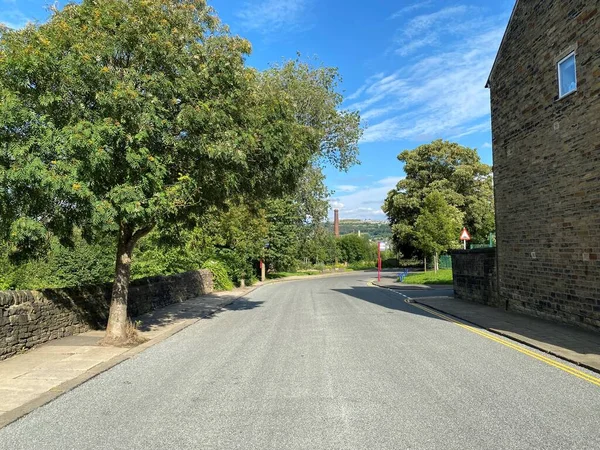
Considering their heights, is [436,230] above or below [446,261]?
above

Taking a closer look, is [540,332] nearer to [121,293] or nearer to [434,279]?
[121,293]

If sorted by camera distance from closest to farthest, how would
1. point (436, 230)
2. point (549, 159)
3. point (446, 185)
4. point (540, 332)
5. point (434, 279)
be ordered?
point (540, 332), point (549, 159), point (434, 279), point (436, 230), point (446, 185)

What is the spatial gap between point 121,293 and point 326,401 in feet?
21.6

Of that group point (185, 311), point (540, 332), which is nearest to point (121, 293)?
point (185, 311)

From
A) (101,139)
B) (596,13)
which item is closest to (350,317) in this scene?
(101,139)

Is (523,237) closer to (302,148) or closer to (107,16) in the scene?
(302,148)

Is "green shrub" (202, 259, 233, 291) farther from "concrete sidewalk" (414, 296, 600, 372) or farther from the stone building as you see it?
the stone building

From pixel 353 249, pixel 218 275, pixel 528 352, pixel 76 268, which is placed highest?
pixel 353 249

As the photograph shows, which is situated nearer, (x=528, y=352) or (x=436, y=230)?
(x=528, y=352)

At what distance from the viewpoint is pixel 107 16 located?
8984 millimetres

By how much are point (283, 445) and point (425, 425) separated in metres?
1.49

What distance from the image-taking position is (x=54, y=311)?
407 inches

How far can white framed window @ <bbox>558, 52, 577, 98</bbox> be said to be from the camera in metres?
11.3

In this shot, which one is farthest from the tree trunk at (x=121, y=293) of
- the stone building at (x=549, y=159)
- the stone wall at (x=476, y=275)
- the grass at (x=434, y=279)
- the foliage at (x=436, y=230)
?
the foliage at (x=436, y=230)
